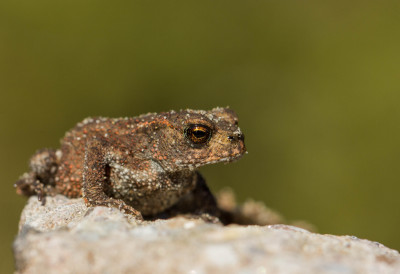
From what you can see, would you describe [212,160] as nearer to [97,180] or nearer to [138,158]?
[138,158]

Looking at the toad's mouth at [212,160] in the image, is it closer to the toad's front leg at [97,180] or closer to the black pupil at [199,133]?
the black pupil at [199,133]

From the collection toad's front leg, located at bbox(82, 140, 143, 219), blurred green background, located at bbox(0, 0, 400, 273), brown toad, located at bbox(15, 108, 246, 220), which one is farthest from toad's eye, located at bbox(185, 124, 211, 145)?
blurred green background, located at bbox(0, 0, 400, 273)

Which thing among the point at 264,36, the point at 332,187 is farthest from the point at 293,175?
the point at 264,36

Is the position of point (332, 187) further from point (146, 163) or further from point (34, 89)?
point (34, 89)

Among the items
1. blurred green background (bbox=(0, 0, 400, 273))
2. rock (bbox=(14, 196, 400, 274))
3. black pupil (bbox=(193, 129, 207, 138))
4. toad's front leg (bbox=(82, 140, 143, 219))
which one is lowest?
rock (bbox=(14, 196, 400, 274))

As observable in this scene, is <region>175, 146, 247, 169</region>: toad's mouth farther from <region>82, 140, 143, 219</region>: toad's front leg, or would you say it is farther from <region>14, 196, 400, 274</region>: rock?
<region>14, 196, 400, 274</region>: rock

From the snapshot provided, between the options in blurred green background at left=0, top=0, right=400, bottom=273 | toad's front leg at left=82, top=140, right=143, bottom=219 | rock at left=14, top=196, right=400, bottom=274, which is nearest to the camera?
rock at left=14, top=196, right=400, bottom=274

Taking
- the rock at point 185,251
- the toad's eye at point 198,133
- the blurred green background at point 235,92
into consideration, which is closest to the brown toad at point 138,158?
the toad's eye at point 198,133
